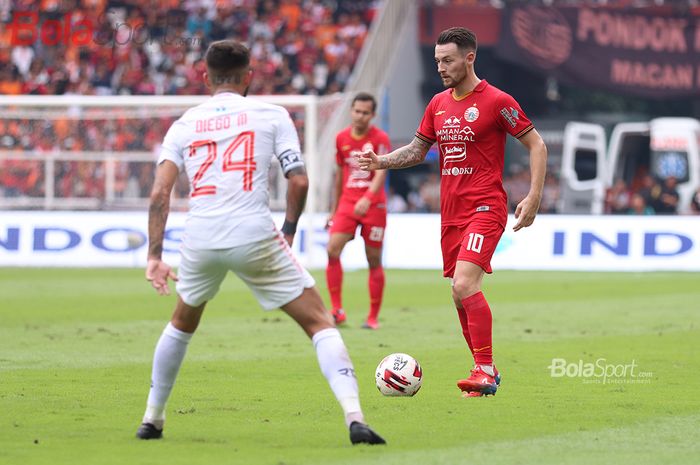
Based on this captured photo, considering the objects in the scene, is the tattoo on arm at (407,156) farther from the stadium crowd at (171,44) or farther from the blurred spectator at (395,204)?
the stadium crowd at (171,44)

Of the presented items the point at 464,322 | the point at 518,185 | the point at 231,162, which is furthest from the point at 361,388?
the point at 518,185

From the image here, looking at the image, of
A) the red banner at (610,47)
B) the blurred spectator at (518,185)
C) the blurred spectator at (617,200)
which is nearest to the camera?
the blurred spectator at (518,185)

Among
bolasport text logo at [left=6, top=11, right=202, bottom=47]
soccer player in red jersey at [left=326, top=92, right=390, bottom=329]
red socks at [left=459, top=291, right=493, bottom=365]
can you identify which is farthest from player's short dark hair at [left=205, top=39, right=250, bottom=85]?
bolasport text logo at [left=6, top=11, right=202, bottom=47]

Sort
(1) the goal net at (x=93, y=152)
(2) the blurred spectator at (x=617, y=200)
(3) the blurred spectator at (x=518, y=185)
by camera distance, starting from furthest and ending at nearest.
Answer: (2) the blurred spectator at (x=617, y=200) → (3) the blurred spectator at (x=518, y=185) → (1) the goal net at (x=93, y=152)

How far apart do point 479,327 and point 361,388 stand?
963 mm

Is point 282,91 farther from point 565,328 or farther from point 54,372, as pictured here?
point 54,372

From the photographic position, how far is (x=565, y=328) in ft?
45.6

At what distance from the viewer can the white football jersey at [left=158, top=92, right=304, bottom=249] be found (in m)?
6.56

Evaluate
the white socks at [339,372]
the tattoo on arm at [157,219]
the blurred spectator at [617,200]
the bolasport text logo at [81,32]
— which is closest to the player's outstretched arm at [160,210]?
the tattoo on arm at [157,219]

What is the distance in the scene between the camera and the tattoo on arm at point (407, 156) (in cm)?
891

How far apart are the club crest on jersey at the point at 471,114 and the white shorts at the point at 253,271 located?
254 cm

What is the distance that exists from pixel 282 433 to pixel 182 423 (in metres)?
0.67

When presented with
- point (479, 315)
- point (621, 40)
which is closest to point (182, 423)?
point (479, 315)

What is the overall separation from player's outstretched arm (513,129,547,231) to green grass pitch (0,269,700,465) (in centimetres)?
118
